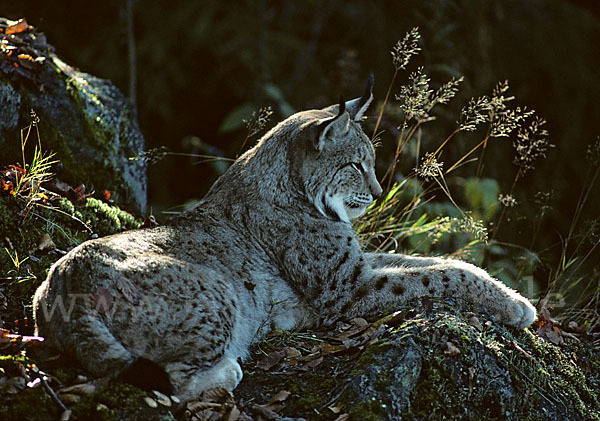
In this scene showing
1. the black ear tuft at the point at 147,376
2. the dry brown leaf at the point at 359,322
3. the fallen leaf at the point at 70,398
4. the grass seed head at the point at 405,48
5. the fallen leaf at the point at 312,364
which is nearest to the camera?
the fallen leaf at the point at 70,398

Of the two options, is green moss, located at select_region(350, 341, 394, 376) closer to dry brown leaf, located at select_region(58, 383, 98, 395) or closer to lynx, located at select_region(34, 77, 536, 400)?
lynx, located at select_region(34, 77, 536, 400)

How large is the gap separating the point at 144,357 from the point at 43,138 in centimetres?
269

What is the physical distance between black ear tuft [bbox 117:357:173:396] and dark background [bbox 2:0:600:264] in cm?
579

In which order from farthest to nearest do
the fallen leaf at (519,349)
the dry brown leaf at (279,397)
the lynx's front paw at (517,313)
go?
the lynx's front paw at (517,313) → the fallen leaf at (519,349) → the dry brown leaf at (279,397)

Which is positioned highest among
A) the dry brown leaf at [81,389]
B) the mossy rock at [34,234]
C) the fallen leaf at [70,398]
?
the mossy rock at [34,234]

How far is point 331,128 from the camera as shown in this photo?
461 centimetres

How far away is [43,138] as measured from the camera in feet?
17.7

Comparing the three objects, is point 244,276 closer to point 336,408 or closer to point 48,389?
point 336,408

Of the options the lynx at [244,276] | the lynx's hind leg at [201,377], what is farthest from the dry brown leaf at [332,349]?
the lynx's hind leg at [201,377]

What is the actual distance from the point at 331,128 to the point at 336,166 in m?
0.29

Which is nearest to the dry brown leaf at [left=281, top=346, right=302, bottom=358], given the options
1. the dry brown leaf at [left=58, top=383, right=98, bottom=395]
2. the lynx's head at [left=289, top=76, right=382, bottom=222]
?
the lynx's head at [left=289, top=76, right=382, bottom=222]

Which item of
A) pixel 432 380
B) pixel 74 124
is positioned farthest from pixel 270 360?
pixel 74 124

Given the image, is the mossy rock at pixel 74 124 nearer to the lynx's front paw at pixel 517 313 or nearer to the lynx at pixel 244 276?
the lynx at pixel 244 276

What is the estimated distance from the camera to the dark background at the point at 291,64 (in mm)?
9766
